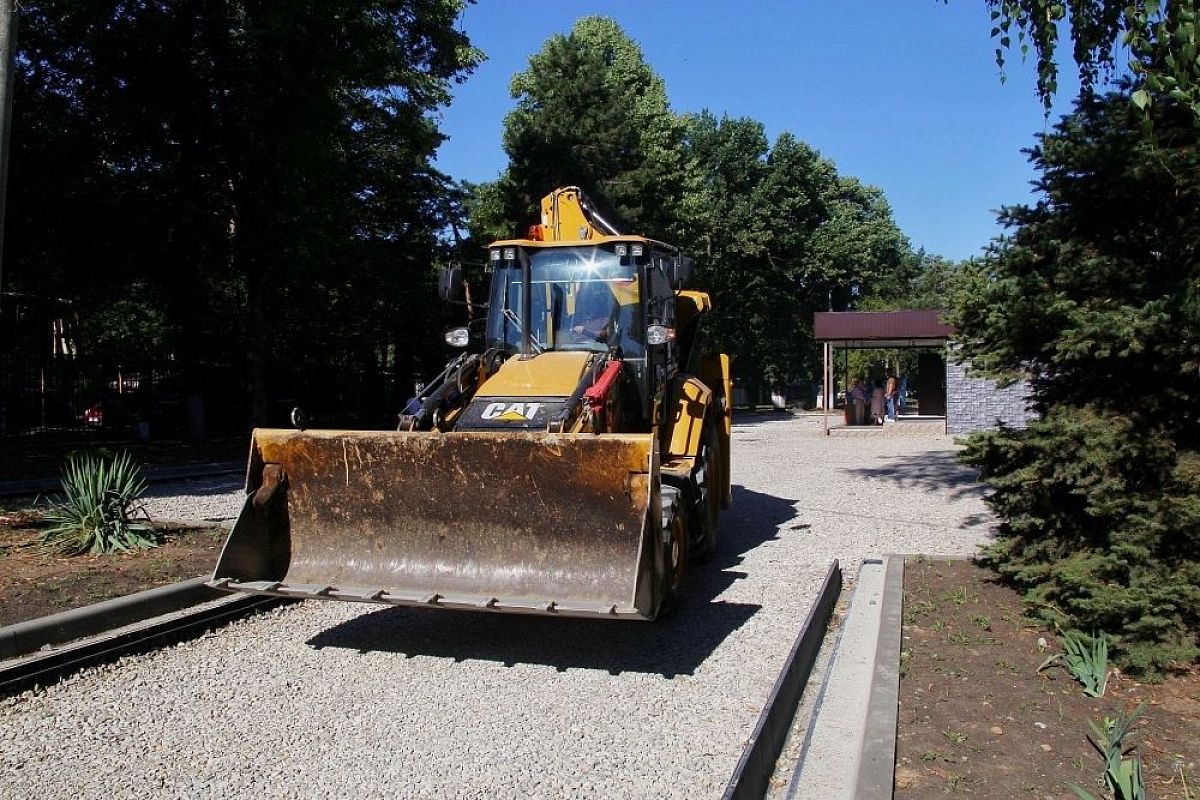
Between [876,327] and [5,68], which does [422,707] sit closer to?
[5,68]

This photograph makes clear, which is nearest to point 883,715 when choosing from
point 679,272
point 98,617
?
point 679,272

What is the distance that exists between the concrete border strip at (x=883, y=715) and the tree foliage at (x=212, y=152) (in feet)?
55.9

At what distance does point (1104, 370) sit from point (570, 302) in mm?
4360

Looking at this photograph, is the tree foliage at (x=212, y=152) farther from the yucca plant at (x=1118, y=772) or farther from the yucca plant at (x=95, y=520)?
the yucca plant at (x=1118, y=772)

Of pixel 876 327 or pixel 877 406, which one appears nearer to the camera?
pixel 876 327

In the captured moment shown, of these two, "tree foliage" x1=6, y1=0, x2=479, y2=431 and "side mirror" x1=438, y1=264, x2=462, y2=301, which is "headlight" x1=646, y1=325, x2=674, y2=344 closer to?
"side mirror" x1=438, y1=264, x2=462, y2=301

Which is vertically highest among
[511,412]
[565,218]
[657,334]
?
[565,218]

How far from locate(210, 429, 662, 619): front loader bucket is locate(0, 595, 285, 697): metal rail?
700 mm

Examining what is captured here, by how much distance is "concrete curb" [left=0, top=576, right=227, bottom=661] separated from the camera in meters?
6.09

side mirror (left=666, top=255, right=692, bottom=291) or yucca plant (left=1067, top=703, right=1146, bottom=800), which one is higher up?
side mirror (left=666, top=255, right=692, bottom=291)

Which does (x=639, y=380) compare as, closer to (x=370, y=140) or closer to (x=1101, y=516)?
(x=1101, y=516)

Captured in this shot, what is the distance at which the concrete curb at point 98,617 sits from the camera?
6094 mm

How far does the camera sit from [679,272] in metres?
8.48

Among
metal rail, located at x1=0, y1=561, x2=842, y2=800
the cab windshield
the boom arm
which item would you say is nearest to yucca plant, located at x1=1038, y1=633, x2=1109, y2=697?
metal rail, located at x1=0, y1=561, x2=842, y2=800
